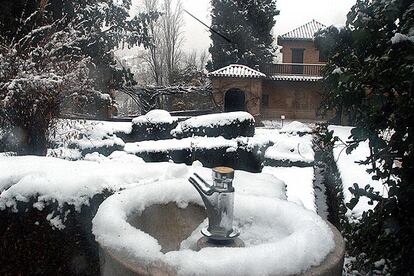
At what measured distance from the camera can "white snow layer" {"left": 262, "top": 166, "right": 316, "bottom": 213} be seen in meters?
5.96

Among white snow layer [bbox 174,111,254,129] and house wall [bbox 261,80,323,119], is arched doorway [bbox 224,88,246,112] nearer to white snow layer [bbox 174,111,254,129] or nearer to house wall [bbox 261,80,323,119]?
house wall [bbox 261,80,323,119]

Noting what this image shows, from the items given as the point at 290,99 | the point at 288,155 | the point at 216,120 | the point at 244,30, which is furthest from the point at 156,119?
the point at 244,30

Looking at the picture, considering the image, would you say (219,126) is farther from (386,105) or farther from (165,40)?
(165,40)

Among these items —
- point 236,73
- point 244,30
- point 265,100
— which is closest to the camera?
point 236,73

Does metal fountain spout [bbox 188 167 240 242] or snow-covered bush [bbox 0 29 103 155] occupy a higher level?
snow-covered bush [bbox 0 29 103 155]

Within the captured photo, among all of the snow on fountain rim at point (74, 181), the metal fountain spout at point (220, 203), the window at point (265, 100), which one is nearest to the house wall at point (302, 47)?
the window at point (265, 100)

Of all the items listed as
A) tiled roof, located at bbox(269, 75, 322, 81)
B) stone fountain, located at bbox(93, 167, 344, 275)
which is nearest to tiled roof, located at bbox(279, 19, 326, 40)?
tiled roof, located at bbox(269, 75, 322, 81)

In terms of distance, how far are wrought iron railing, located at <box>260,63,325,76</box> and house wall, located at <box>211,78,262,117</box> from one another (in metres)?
3.06

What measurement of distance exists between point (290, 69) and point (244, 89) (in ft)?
15.7

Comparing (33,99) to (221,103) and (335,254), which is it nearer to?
(335,254)

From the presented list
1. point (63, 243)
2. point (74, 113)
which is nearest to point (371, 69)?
point (63, 243)

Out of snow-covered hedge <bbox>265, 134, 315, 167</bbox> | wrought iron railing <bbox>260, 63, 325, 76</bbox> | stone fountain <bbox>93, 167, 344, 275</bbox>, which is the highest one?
wrought iron railing <bbox>260, 63, 325, 76</bbox>

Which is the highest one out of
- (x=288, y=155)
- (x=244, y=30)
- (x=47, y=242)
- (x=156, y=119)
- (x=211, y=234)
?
(x=244, y=30)

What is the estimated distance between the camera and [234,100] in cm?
2266
